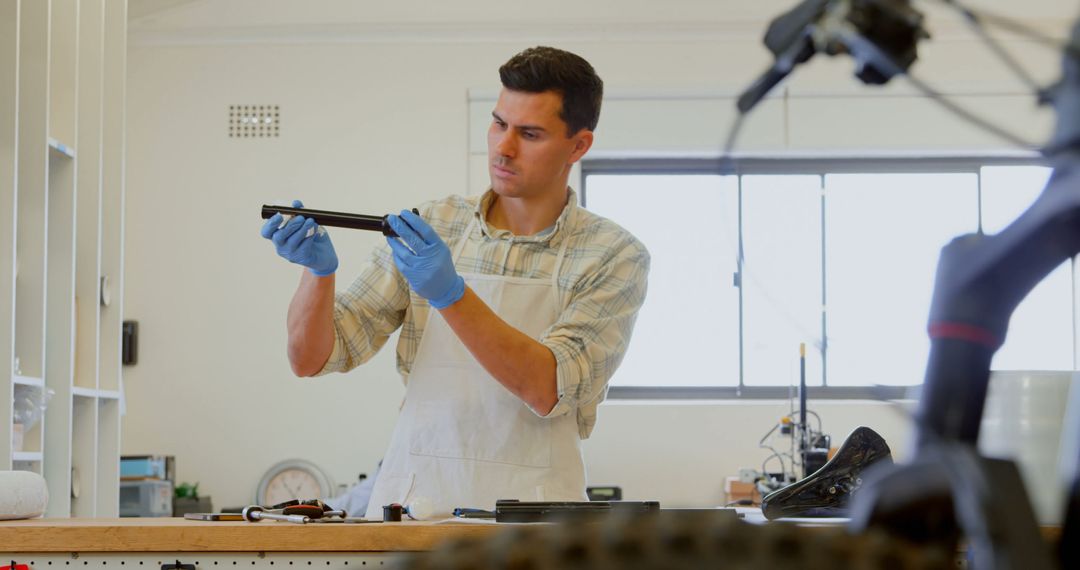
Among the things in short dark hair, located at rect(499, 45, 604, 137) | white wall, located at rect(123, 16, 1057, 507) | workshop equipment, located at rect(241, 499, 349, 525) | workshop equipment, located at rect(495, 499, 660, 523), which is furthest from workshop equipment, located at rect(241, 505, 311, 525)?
white wall, located at rect(123, 16, 1057, 507)

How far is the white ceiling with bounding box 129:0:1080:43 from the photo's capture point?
6012mm

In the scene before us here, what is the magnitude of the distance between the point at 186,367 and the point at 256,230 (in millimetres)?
740

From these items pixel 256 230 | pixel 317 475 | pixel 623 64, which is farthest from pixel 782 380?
pixel 256 230

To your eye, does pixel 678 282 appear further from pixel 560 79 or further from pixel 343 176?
pixel 560 79

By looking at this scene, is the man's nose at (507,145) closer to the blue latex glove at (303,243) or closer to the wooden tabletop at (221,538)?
the blue latex glove at (303,243)

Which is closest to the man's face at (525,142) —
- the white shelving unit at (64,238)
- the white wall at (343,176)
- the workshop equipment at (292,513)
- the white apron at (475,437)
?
the white apron at (475,437)

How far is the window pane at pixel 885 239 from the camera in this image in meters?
6.01

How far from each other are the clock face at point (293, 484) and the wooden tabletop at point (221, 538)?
442 cm

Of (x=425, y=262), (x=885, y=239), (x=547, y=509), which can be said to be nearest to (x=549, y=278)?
(x=425, y=262)

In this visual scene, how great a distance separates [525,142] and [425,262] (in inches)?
14.8

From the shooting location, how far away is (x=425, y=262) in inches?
79.5

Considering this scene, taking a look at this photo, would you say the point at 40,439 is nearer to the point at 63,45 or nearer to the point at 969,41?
the point at 63,45

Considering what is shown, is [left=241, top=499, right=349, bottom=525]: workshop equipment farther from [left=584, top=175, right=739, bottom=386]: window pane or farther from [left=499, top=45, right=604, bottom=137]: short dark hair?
[left=584, top=175, right=739, bottom=386]: window pane

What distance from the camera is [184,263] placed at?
604 centimetres
